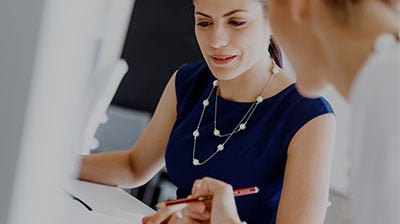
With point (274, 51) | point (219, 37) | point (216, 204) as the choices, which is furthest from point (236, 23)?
point (216, 204)

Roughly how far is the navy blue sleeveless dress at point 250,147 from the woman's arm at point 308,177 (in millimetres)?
27

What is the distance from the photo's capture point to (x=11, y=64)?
0.31 m

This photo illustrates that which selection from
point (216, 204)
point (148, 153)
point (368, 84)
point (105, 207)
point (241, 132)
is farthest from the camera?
point (148, 153)

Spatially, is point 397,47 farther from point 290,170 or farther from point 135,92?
point 135,92

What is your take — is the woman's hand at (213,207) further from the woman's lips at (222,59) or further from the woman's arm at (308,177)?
the woman's lips at (222,59)

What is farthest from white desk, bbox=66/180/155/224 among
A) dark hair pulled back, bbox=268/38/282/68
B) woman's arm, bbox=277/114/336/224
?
dark hair pulled back, bbox=268/38/282/68

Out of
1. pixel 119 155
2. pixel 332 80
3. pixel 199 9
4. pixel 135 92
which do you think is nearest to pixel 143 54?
pixel 135 92

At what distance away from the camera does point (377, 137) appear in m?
0.45

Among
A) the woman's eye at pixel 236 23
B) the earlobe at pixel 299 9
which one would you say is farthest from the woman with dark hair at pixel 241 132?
the earlobe at pixel 299 9

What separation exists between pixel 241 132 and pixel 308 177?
0.52 ft

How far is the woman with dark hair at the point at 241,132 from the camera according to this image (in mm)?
857

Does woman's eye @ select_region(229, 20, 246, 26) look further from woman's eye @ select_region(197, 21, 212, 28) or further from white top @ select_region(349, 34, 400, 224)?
white top @ select_region(349, 34, 400, 224)

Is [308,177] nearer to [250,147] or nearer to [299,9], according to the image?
[250,147]

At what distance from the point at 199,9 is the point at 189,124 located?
0.19 metres
